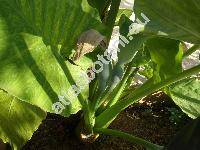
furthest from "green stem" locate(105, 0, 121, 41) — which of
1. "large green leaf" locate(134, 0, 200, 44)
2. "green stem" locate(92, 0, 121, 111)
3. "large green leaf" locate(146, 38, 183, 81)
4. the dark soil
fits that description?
the dark soil

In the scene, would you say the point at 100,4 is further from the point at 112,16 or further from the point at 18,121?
the point at 18,121

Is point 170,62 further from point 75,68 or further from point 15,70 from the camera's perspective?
point 15,70

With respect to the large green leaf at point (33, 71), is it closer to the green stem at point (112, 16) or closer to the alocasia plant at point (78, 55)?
the alocasia plant at point (78, 55)

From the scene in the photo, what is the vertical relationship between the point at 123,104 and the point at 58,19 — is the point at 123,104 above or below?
below

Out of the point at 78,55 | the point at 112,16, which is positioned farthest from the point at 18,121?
the point at 112,16

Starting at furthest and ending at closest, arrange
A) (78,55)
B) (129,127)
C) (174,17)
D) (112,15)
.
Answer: (129,127), (112,15), (78,55), (174,17)

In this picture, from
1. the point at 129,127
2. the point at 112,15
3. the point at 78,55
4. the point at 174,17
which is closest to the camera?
the point at 174,17

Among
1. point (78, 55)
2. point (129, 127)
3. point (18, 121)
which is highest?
point (78, 55)

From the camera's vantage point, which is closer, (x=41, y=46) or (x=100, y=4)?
(x=41, y=46)
